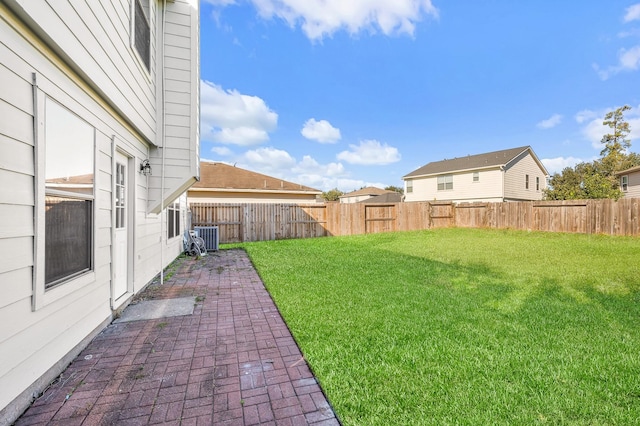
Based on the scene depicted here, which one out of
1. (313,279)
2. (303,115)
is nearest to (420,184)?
(303,115)

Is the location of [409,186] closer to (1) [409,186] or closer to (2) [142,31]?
(1) [409,186]

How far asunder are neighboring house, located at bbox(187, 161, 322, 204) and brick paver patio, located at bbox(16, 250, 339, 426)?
1298cm

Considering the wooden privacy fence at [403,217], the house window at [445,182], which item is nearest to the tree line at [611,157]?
the house window at [445,182]

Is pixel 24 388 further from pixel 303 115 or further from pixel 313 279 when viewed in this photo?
pixel 303 115

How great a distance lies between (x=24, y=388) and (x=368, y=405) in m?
2.22

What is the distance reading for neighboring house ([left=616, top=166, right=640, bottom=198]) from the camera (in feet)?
54.8

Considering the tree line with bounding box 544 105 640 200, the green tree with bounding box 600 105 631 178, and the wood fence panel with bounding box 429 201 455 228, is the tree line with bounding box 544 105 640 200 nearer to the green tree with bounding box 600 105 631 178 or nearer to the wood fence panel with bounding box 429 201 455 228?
the green tree with bounding box 600 105 631 178

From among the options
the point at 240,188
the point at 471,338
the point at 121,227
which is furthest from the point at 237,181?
the point at 471,338

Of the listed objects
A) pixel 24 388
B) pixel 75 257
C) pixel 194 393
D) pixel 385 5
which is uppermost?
pixel 385 5

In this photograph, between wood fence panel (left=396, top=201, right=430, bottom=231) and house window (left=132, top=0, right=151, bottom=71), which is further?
wood fence panel (left=396, top=201, right=430, bottom=231)

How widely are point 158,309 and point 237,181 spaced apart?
Answer: 13445 mm

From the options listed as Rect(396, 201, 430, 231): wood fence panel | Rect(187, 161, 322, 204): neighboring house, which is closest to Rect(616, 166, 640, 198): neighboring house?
Rect(396, 201, 430, 231): wood fence panel

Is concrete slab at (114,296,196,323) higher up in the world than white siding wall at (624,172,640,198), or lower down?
lower down

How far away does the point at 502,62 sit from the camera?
43.5ft
